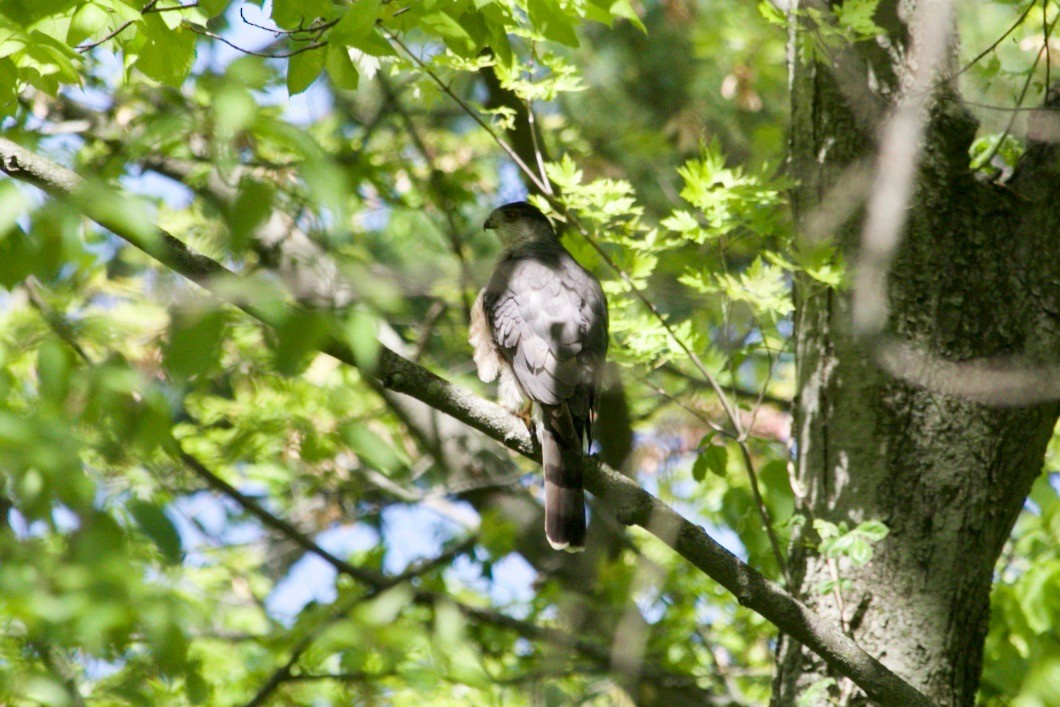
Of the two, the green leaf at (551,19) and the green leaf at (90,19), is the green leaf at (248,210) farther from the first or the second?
the green leaf at (551,19)

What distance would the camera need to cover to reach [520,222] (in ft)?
16.8

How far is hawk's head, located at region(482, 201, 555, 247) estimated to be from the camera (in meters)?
5.10

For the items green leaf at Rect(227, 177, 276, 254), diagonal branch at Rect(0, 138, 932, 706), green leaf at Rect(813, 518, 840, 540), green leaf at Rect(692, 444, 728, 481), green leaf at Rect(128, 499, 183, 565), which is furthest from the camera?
green leaf at Rect(692, 444, 728, 481)

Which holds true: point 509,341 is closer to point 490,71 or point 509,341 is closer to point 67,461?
point 490,71

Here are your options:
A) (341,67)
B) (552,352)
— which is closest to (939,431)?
(552,352)

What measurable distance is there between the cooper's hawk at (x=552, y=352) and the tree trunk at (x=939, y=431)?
31.9 inches

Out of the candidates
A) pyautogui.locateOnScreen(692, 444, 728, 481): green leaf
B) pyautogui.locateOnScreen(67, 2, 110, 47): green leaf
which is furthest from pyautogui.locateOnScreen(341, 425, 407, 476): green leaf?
pyautogui.locateOnScreen(692, 444, 728, 481): green leaf

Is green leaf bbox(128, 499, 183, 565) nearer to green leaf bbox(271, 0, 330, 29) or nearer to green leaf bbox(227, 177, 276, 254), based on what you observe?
green leaf bbox(227, 177, 276, 254)

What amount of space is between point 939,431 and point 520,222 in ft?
8.28

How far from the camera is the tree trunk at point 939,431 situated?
315cm

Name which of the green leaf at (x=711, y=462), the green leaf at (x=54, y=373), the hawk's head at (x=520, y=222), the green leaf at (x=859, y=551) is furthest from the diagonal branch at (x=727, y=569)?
the hawk's head at (x=520, y=222)

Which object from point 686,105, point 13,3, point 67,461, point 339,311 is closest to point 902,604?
point 339,311

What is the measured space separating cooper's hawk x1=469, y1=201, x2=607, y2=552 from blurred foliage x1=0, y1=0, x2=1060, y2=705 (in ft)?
0.65

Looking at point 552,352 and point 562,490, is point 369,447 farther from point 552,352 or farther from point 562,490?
point 552,352
